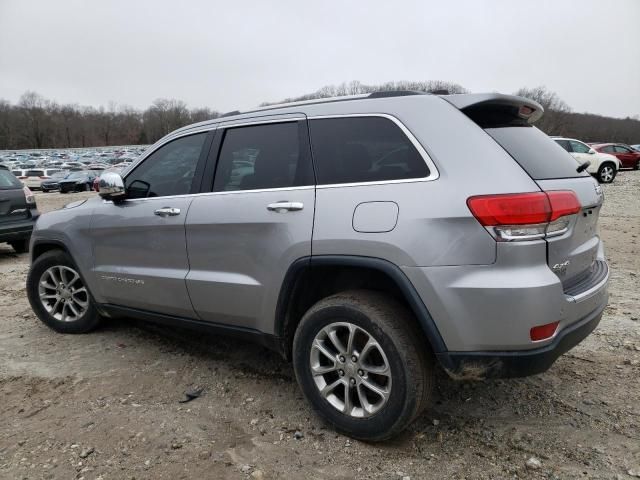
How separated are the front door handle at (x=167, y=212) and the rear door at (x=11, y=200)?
554 cm

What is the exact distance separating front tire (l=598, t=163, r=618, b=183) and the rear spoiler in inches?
774

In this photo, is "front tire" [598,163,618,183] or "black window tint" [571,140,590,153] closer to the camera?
"black window tint" [571,140,590,153]

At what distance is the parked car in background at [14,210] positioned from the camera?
25.0ft

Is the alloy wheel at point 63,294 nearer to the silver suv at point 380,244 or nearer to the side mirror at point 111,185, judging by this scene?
the side mirror at point 111,185

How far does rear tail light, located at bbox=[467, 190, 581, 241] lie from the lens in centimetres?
222

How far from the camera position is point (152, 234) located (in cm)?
348

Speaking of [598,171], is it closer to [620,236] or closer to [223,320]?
[620,236]

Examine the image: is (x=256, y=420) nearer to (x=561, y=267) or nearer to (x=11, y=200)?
(x=561, y=267)

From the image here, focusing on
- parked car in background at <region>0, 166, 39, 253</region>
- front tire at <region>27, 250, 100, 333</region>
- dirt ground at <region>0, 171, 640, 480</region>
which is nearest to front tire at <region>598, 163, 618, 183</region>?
dirt ground at <region>0, 171, 640, 480</region>

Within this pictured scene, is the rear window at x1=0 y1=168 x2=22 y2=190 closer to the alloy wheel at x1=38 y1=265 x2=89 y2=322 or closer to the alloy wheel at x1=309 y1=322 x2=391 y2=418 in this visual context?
the alloy wheel at x1=38 y1=265 x2=89 y2=322

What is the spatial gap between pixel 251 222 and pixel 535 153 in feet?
5.19

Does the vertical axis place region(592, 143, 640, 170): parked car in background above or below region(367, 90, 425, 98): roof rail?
below

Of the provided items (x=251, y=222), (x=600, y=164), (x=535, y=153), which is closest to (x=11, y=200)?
(x=251, y=222)

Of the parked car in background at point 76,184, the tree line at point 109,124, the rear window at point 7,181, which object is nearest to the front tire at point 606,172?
the rear window at point 7,181
